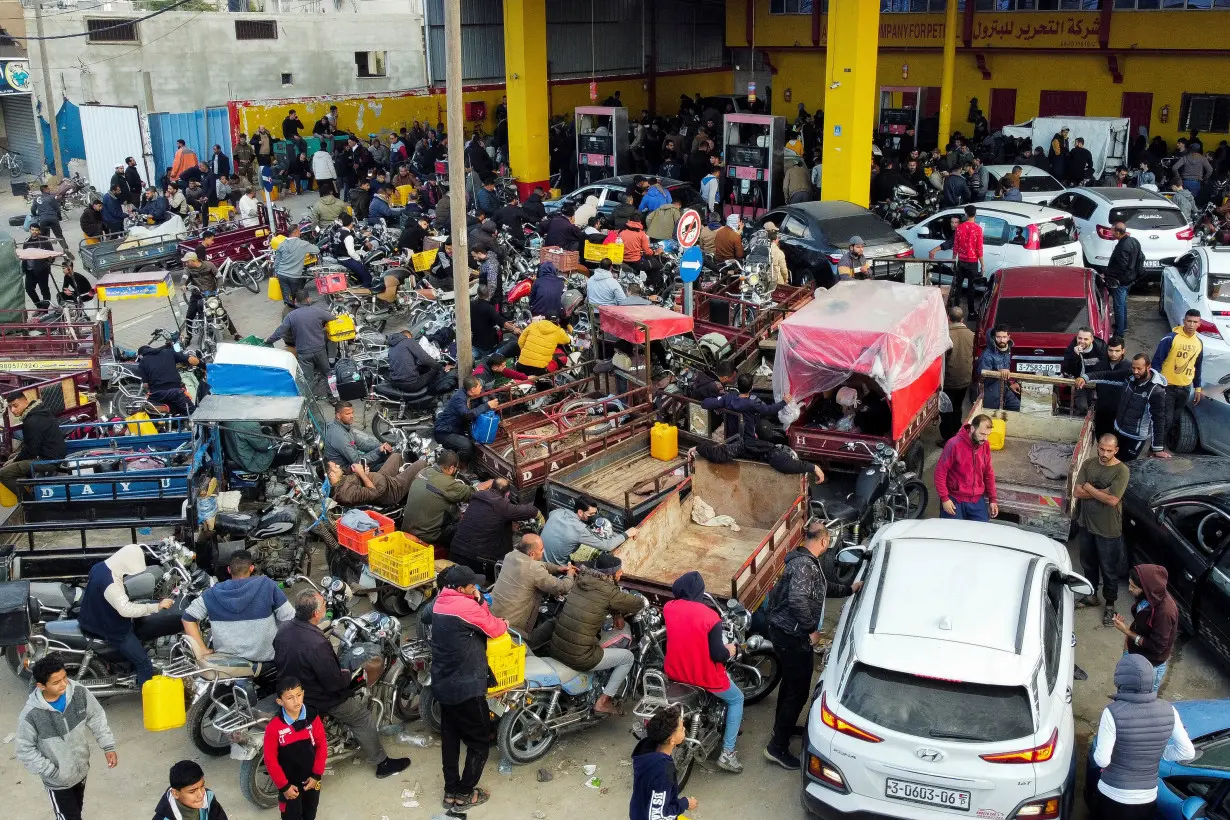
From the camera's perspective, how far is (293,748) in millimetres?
6730

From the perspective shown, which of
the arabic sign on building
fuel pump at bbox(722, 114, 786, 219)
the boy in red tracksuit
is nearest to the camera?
the boy in red tracksuit

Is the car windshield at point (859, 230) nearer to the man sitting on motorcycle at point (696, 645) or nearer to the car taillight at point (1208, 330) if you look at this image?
the car taillight at point (1208, 330)

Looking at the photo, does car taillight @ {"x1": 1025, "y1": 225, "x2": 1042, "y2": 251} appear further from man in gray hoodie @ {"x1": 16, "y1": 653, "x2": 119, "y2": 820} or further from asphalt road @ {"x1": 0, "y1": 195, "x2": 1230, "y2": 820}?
man in gray hoodie @ {"x1": 16, "y1": 653, "x2": 119, "y2": 820}

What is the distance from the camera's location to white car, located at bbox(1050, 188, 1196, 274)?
17.5 meters

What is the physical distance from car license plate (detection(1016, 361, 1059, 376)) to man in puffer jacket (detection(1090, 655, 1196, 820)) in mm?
6748

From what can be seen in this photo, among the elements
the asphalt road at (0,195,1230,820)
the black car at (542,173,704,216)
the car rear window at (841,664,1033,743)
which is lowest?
the asphalt road at (0,195,1230,820)

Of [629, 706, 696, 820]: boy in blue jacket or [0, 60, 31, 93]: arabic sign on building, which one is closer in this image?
[629, 706, 696, 820]: boy in blue jacket

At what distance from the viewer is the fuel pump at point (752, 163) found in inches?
906

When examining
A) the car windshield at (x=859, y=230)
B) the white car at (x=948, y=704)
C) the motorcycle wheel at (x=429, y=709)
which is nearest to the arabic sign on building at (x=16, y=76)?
the car windshield at (x=859, y=230)

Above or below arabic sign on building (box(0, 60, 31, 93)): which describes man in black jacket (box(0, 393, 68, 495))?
below

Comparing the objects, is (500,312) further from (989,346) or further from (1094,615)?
(1094,615)

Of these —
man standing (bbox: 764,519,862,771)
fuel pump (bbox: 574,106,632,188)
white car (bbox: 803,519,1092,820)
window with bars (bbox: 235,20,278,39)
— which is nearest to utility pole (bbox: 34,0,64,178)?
window with bars (bbox: 235,20,278,39)

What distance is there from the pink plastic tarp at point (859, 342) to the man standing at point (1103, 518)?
79.7 inches

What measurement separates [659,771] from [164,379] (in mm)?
9548
